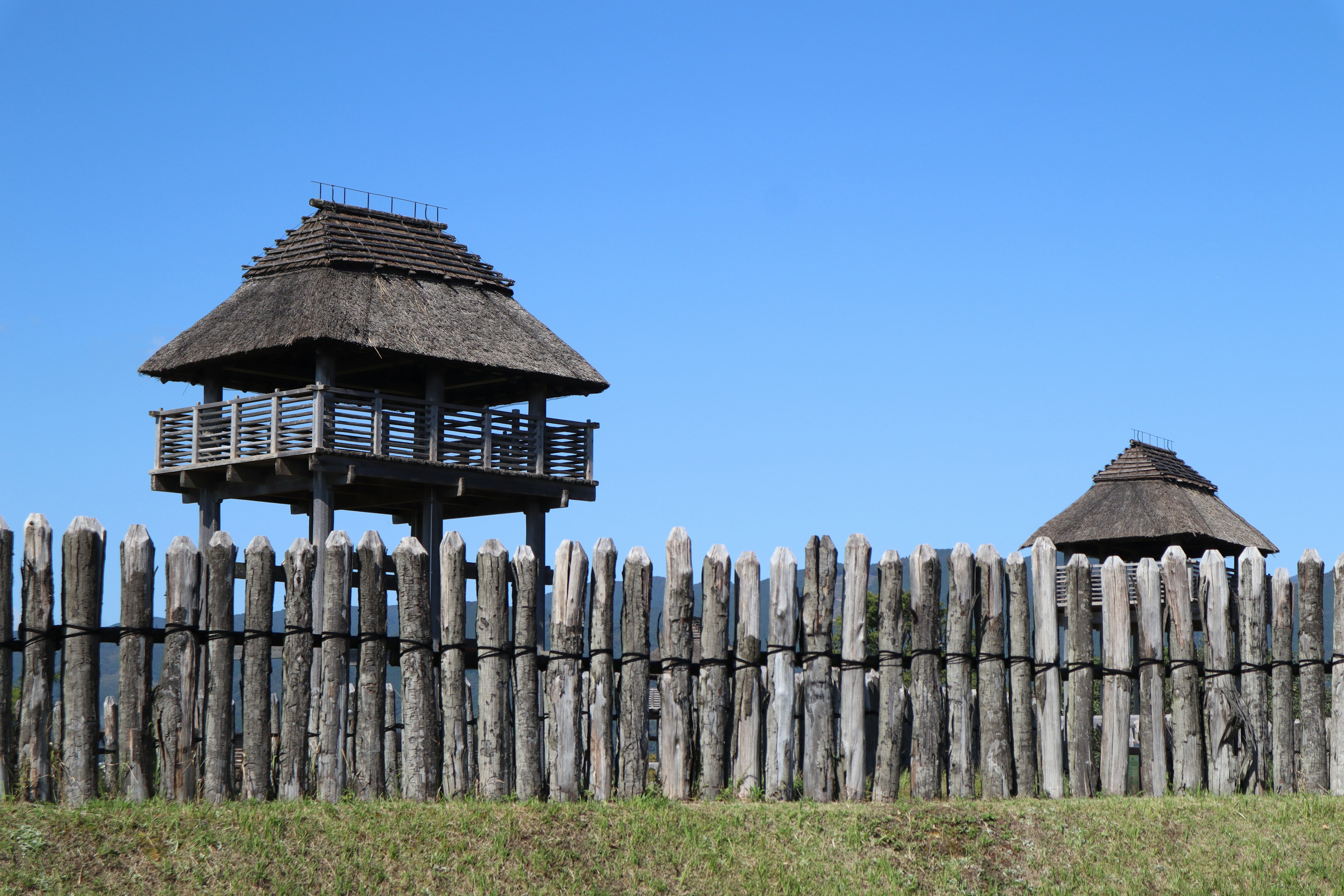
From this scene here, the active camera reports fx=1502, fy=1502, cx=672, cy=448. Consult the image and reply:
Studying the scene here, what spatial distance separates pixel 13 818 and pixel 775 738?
554 cm

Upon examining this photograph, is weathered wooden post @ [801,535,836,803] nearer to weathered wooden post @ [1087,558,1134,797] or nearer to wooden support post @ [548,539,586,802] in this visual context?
wooden support post @ [548,539,586,802]

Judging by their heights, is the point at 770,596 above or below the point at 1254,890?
above

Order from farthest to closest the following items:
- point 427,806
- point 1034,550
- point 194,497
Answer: point 194,497, point 1034,550, point 427,806

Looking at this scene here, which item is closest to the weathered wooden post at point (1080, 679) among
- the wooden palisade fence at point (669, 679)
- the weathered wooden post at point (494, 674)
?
the wooden palisade fence at point (669, 679)

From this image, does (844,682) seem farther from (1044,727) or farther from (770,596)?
(1044,727)

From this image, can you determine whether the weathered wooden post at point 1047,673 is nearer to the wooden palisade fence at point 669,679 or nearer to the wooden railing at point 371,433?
the wooden palisade fence at point 669,679

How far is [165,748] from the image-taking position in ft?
35.3

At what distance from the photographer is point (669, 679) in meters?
Result: 11.7

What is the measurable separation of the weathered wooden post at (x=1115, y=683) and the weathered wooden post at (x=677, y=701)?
11.7ft

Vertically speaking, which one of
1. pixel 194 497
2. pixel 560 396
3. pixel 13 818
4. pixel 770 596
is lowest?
pixel 13 818

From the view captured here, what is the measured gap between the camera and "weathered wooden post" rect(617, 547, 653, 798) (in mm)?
11547

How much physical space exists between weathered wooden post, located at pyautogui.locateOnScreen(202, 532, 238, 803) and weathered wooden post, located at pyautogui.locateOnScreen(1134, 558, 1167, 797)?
7546 millimetres

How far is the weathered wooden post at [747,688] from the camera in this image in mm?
11797

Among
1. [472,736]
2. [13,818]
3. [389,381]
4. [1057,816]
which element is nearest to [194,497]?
[389,381]
